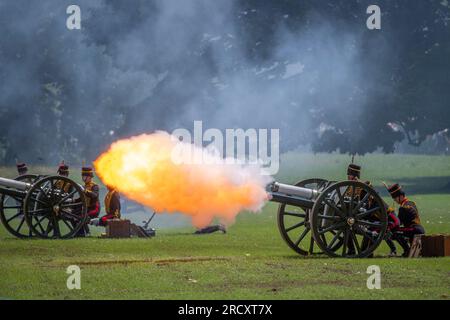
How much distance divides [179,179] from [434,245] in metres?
5.13

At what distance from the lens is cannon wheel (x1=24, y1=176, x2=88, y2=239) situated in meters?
21.9

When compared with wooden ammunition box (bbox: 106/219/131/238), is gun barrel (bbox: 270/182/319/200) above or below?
above

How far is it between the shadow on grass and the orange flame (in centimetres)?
2036

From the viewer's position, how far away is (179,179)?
69.1ft

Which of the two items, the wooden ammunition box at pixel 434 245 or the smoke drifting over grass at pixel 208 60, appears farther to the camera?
the smoke drifting over grass at pixel 208 60

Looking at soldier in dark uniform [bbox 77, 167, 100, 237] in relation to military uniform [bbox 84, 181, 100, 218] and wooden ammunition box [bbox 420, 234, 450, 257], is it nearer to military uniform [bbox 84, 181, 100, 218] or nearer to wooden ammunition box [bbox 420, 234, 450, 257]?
military uniform [bbox 84, 181, 100, 218]

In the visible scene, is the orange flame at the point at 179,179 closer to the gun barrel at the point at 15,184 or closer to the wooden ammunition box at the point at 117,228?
the wooden ammunition box at the point at 117,228

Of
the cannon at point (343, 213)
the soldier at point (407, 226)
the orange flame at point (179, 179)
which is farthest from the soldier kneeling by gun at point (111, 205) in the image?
the soldier at point (407, 226)

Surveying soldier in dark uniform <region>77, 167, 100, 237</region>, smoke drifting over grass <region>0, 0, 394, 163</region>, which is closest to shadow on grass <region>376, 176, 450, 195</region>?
smoke drifting over grass <region>0, 0, 394, 163</region>

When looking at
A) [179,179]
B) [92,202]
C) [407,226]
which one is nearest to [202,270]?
[407,226]

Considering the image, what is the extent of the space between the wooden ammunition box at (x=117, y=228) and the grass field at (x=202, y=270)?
15.4 inches

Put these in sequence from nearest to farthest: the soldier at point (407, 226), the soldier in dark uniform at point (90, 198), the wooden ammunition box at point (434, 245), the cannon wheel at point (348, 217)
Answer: the cannon wheel at point (348, 217), the wooden ammunition box at point (434, 245), the soldier at point (407, 226), the soldier in dark uniform at point (90, 198)

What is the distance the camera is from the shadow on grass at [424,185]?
4259 cm

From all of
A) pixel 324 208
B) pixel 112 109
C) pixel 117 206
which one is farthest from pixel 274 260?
pixel 112 109
